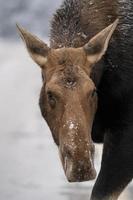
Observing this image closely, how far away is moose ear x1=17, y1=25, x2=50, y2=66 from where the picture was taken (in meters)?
14.9

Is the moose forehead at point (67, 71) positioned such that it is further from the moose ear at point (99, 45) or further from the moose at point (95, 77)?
the moose ear at point (99, 45)

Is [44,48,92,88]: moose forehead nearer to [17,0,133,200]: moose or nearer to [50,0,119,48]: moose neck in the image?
[17,0,133,200]: moose

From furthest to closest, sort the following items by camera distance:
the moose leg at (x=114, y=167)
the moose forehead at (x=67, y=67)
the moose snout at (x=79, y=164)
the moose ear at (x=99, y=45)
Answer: the moose leg at (x=114, y=167) → the moose ear at (x=99, y=45) → the moose forehead at (x=67, y=67) → the moose snout at (x=79, y=164)

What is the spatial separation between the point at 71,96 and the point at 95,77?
1.79 meters

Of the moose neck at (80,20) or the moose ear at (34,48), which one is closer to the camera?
the moose ear at (34,48)

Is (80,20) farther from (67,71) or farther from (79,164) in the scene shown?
(79,164)

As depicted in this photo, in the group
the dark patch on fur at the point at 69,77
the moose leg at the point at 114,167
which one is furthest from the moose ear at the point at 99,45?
the moose leg at the point at 114,167

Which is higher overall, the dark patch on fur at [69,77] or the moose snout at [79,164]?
the dark patch on fur at [69,77]

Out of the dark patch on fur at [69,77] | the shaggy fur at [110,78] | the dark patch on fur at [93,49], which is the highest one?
the dark patch on fur at [69,77]

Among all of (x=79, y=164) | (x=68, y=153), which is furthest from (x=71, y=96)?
(x=79, y=164)

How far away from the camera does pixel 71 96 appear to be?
13.9 meters

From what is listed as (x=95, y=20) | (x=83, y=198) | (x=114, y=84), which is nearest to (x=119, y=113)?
(x=114, y=84)

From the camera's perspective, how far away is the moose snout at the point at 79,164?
1312 centimetres

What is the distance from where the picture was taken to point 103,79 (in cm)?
1619
